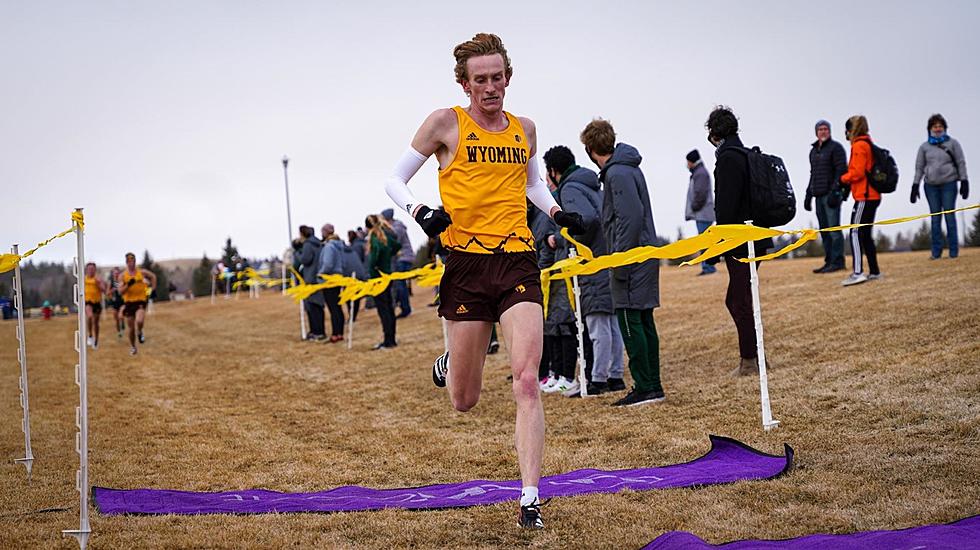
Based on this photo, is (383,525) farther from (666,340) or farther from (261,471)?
(666,340)

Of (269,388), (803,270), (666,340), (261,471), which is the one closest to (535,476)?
(261,471)

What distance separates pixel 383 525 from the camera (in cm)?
485

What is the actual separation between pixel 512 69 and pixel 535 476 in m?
2.12

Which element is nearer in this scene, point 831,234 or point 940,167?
point 940,167

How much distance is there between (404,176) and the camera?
511 centimetres

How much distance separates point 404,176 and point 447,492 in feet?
6.30

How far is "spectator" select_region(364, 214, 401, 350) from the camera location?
16641 mm

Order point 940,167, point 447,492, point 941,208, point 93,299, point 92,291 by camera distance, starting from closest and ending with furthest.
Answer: point 447,492
point 940,167
point 941,208
point 93,299
point 92,291

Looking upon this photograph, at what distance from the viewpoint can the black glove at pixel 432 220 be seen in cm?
454

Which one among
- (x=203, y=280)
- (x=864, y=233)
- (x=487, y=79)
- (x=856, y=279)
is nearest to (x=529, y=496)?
(x=487, y=79)

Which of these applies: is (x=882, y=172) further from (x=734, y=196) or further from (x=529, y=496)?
(x=529, y=496)

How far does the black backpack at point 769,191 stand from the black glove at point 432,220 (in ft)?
14.5

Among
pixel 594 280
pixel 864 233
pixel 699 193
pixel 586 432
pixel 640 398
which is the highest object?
pixel 699 193

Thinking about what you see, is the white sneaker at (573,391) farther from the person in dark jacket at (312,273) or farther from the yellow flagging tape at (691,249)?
the person in dark jacket at (312,273)
